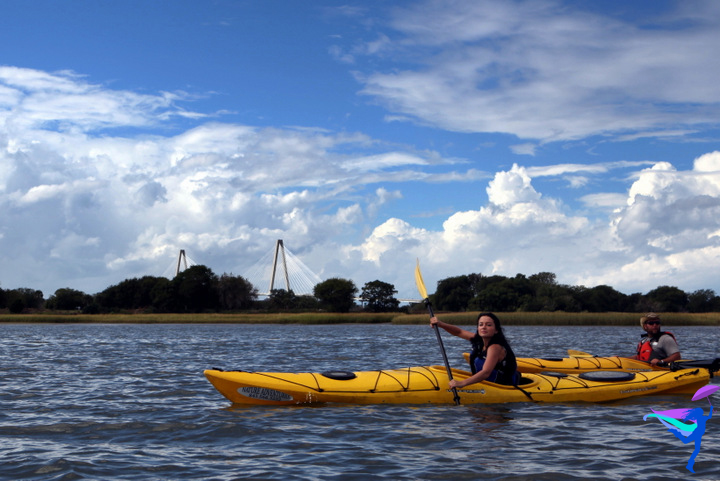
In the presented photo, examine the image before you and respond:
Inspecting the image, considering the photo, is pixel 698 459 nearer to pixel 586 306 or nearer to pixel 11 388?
pixel 11 388

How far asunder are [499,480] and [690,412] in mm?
3096

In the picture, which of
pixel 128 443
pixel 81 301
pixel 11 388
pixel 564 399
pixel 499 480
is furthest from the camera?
pixel 81 301

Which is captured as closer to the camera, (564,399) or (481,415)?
(481,415)

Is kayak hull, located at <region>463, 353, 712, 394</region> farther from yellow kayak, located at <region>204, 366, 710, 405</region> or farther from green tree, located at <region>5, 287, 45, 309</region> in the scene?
green tree, located at <region>5, 287, 45, 309</region>

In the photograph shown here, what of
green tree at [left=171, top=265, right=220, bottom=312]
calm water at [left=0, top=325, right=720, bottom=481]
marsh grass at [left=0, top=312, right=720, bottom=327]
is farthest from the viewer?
green tree at [left=171, top=265, right=220, bottom=312]

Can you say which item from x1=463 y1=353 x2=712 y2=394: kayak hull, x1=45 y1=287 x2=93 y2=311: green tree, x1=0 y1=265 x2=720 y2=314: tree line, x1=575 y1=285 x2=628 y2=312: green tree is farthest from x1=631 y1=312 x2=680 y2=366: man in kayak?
x1=45 y1=287 x2=93 y2=311: green tree

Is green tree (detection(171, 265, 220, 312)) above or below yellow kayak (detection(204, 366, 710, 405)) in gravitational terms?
above

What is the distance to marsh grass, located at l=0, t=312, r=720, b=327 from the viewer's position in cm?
3119

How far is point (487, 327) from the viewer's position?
687cm

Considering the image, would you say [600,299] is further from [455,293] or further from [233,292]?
[233,292]

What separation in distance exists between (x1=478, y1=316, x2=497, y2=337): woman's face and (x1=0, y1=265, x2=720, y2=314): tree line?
53140 millimetres

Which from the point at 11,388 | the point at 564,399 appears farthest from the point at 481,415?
the point at 11,388

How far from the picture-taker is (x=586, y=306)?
6156 centimetres

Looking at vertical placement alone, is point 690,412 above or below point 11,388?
above
